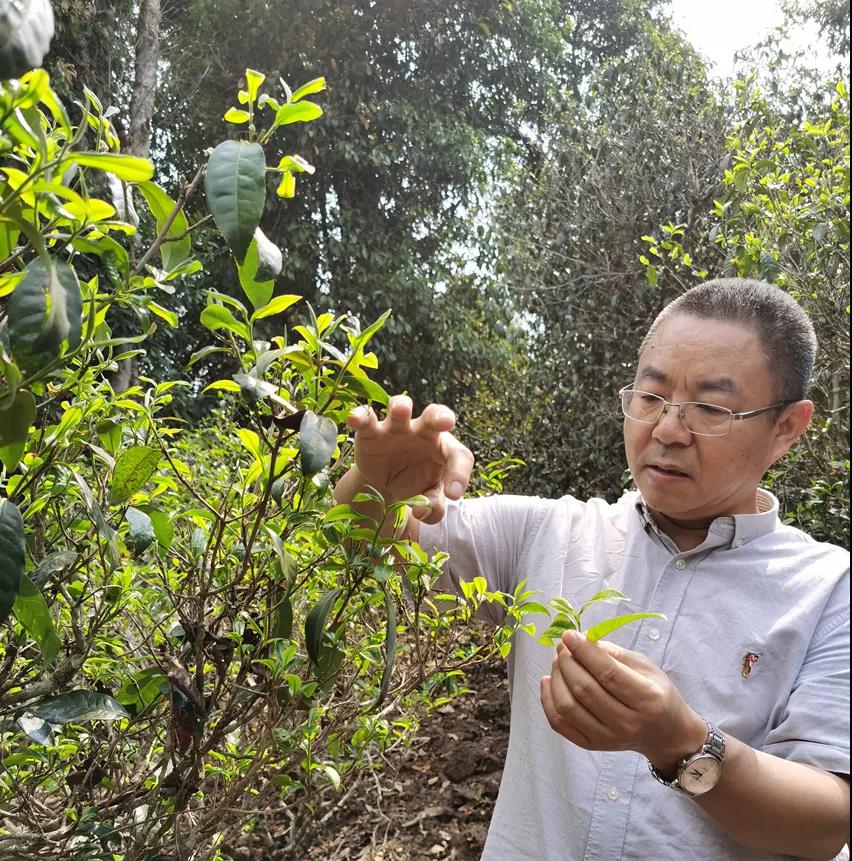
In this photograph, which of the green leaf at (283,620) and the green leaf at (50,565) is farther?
the green leaf at (283,620)

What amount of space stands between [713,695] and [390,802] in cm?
207

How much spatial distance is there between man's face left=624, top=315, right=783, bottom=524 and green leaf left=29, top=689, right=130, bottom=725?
79cm

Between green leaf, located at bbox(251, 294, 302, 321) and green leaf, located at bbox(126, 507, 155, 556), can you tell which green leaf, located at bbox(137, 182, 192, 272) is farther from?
green leaf, located at bbox(126, 507, 155, 556)

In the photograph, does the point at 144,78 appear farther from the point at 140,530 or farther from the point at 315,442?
the point at 315,442

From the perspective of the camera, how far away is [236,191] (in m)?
0.69

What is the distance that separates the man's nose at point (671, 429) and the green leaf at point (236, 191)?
75 centimetres

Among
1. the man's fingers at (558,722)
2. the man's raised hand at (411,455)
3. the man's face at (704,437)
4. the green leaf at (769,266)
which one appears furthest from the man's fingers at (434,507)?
the green leaf at (769,266)

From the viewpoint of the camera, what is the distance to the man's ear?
4.34 ft

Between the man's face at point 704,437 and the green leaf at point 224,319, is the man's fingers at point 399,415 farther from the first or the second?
the man's face at point 704,437

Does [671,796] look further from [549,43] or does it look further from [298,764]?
[549,43]

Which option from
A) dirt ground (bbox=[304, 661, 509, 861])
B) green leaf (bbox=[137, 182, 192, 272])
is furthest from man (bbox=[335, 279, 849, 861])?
dirt ground (bbox=[304, 661, 509, 861])

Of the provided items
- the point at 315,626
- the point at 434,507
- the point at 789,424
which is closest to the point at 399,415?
the point at 434,507

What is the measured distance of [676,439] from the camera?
1247 millimetres

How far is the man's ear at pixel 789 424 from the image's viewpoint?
132cm
